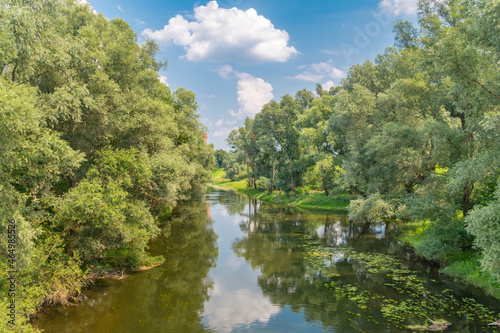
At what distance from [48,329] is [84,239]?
4.68 m

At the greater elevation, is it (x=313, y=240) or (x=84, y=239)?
(x=84, y=239)

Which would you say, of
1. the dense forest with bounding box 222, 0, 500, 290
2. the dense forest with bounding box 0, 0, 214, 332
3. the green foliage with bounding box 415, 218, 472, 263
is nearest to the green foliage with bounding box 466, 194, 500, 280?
the dense forest with bounding box 222, 0, 500, 290

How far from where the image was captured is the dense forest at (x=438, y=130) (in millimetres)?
14430

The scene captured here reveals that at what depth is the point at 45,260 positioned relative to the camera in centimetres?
1390

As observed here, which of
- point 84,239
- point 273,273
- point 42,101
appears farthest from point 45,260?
point 273,273

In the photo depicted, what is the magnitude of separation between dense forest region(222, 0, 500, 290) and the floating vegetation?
221 centimetres

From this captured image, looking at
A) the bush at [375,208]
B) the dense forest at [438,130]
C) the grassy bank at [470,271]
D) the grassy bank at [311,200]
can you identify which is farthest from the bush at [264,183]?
the grassy bank at [470,271]

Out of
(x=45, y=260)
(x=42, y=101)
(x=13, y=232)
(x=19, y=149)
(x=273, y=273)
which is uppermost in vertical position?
(x=42, y=101)

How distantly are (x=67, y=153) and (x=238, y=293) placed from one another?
38.9 feet

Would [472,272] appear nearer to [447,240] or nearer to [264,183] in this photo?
[447,240]

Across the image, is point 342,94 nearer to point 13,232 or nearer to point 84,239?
point 84,239

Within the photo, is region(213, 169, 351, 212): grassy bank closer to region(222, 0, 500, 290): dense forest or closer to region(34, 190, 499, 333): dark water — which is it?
region(222, 0, 500, 290): dense forest

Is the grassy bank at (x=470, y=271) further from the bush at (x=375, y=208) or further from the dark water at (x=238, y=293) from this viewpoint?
the bush at (x=375, y=208)

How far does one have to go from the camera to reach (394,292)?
53.3 ft
